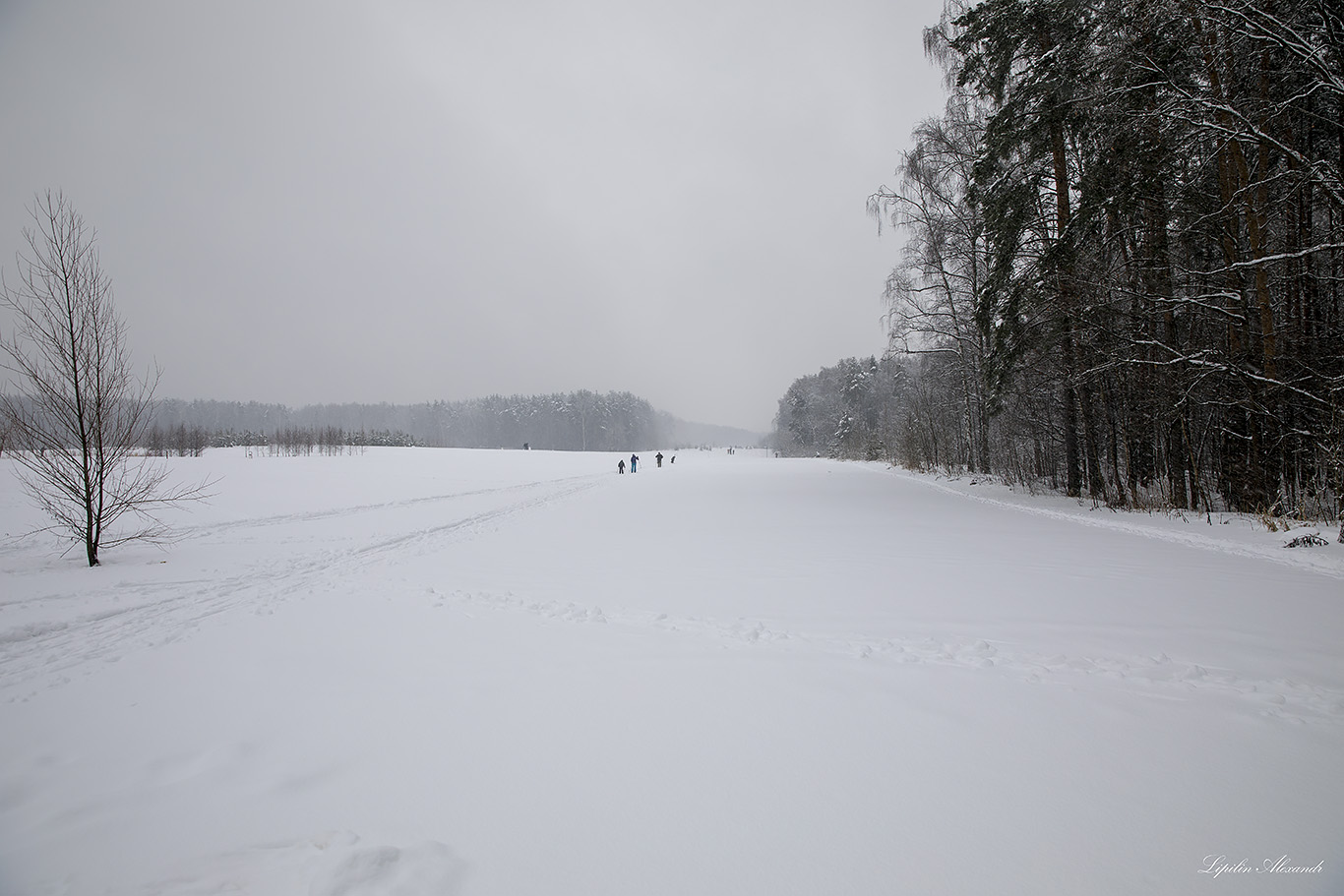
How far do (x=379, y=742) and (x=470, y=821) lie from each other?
2.74ft

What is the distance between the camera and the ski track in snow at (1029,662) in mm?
2518

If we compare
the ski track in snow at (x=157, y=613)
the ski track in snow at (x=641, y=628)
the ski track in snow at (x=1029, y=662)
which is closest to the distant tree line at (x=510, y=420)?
the ski track in snow at (x=157, y=613)

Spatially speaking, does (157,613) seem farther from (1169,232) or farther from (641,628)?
(1169,232)

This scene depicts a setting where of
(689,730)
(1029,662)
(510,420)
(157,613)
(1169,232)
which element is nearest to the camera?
(689,730)

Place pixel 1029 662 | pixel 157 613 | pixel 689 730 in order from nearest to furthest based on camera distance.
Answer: pixel 689 730
pixel 1029 662
pixel 157 613

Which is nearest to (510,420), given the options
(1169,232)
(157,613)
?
(157,613)

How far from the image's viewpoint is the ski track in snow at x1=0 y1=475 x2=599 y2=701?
3371mm

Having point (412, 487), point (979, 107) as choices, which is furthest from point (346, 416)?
point (979, 107)

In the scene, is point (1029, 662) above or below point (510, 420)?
below

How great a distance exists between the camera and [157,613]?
14.6 feet

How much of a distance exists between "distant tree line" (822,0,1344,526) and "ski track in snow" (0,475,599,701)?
37.5ft

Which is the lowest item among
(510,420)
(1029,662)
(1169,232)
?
(1029,662)

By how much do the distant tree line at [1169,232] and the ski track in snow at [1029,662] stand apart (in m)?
5.09

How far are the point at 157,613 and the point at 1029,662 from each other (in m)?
7.11
